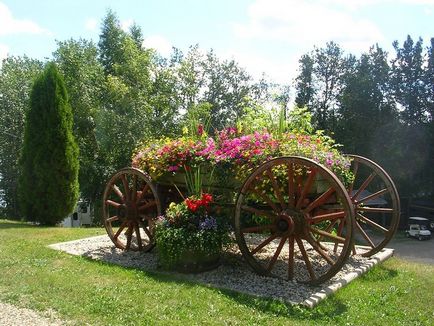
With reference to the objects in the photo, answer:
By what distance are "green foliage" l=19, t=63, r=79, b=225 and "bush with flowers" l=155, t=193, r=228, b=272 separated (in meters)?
6.29

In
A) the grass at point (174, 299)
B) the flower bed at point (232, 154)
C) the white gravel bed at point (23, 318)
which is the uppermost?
the flower bed at point (232, 154)

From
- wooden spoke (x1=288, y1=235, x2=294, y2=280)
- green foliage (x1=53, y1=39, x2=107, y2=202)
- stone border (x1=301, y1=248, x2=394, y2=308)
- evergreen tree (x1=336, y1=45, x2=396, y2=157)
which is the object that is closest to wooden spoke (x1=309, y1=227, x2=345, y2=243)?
wooden spoke (x1=288, y1=235, x2=294, y2=280)

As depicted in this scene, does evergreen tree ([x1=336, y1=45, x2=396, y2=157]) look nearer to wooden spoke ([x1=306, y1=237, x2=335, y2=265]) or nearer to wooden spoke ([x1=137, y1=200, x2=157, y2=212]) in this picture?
wooden spoke ([x1=137, y1=200, x2=157, y2=212])

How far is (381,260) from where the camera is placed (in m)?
6.65

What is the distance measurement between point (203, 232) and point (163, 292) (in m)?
0.97

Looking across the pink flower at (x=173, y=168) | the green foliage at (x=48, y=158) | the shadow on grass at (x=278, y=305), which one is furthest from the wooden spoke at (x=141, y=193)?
the green foliage at (x=48, y=158)

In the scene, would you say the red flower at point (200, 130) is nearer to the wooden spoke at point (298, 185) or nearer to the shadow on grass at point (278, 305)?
the wooden spoke at point (298, 185)

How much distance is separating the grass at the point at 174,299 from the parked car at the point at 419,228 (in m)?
18.0

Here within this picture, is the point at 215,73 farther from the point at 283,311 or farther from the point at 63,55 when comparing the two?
the point at 283,311

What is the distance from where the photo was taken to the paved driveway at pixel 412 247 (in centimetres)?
1760

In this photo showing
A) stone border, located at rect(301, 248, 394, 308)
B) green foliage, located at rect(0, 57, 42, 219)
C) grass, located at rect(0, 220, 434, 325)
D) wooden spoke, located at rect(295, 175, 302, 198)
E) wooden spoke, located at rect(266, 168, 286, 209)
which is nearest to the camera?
grass, located at rect(0, 220, 434, 325)

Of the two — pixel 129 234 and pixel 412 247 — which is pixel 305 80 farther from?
pixel 129 234

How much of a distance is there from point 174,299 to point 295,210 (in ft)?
5.52

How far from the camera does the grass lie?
4145 millimetres
